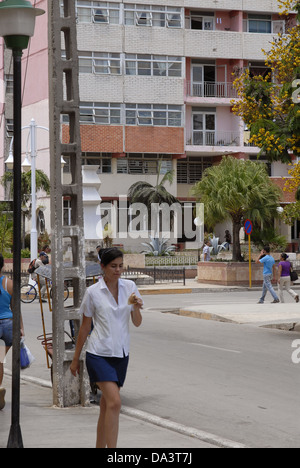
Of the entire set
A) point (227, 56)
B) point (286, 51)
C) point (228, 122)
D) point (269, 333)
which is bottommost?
point (269, 333)

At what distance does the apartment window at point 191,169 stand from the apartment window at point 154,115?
3932mm

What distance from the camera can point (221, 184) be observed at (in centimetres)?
3878

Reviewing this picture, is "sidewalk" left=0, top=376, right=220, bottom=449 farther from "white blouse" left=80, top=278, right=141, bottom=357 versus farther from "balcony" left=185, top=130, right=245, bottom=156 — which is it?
"balcony" left=185, top=130, right=245, bottom=156

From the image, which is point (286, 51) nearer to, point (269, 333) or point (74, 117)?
point (269, 333)

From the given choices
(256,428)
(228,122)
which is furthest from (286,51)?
(228,122)

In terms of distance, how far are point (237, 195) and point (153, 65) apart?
21.4m

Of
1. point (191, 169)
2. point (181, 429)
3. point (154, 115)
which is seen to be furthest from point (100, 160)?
point (181, 429)

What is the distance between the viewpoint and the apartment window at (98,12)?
55.1 m

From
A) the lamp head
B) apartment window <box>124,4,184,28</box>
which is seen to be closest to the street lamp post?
the lamp head

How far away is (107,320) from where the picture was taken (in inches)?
277

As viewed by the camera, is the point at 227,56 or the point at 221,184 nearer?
the point at 221,184

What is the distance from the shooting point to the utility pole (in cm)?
1007

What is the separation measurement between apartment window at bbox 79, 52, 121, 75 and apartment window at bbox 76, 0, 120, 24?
1.99 meters

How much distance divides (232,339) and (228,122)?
143 ft
